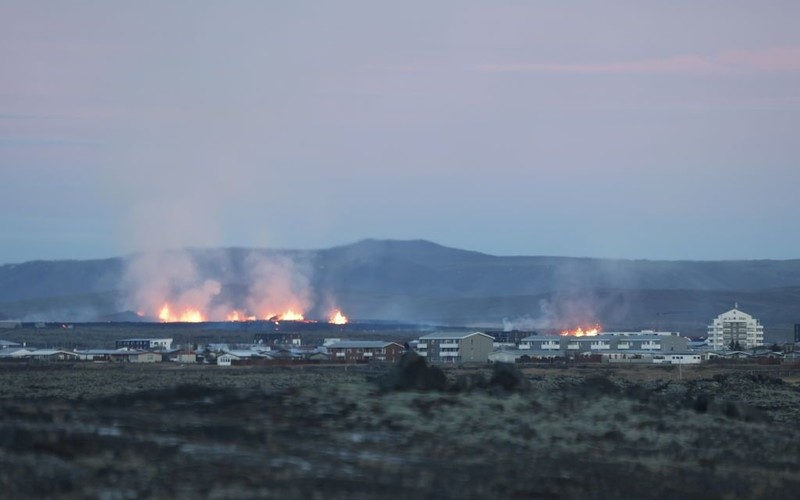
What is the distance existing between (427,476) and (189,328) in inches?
5649

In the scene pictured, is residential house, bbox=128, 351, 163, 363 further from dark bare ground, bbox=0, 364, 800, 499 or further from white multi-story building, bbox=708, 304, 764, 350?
dark bare ground, bbox=0, 364, 800, 499

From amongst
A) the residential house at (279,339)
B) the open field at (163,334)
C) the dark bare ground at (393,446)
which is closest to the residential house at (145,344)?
the open field at (163,334)

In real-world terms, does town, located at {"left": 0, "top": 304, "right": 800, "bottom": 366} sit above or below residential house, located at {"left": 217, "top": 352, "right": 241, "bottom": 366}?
above

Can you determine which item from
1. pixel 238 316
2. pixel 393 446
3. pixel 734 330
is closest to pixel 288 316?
pixel 238 316

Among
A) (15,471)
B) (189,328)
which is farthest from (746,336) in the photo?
(15,471)

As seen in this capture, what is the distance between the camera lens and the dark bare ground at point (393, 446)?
59.9 ft

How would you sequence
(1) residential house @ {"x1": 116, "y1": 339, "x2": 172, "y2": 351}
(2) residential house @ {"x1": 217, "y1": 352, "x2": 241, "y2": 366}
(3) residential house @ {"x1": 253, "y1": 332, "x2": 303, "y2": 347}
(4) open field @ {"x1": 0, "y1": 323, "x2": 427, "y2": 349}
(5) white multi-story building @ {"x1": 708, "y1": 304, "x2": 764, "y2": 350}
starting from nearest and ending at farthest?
(2) residential house @ {"x1": 217, "y1": 352, "x2": 241, "y2": 366}, (1) residential house @ {"x1": 116, "y1": 339, "x2": 172, "y2": 351}, (3) residential house @ {"x1": 253, "y1": 332, "x2": 303, "y2": 347}, (4) open field @ {"x1": 0, "y1": 323, "x2": 427, "y2": 349}, (5) white multi-story building @ {"x1": 708, "y1": 304, "x2": 764, "y2": 350}

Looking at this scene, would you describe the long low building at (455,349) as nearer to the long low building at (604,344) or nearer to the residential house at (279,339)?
the long low building at (604,344)

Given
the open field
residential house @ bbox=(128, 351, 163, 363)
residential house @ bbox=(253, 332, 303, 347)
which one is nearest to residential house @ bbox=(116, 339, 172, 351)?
the open field

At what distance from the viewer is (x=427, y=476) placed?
19484mm

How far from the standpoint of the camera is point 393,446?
2264 centimetres

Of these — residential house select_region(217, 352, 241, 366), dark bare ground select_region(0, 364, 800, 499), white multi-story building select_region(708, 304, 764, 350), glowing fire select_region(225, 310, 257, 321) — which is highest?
glowing fire select_region(225, 310, 257, 321)

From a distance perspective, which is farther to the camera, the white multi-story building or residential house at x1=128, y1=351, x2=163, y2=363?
the white multi-story building

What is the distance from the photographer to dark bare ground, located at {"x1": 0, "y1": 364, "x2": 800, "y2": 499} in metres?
18.2
